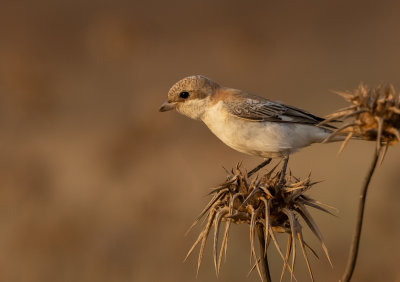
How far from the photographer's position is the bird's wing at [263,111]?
5.78 meters

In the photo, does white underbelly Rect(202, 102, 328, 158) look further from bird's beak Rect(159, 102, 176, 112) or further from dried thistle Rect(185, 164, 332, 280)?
dried thistle Rect(185, 164, 332, 280)

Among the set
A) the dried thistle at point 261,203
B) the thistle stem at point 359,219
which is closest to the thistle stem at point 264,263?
the dried thistle at point 261,203

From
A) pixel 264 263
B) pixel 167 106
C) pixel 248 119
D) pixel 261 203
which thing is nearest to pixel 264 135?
pixel 248 119

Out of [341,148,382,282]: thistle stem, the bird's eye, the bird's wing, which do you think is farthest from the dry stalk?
the bird's eye

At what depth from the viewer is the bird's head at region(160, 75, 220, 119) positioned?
18.9 feet

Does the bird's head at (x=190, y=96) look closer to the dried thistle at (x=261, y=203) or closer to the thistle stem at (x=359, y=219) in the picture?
the dried thistle at (x=261, y=203)

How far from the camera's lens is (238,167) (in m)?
4.29

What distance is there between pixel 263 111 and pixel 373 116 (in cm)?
253

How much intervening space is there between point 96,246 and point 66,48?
13.7 meters

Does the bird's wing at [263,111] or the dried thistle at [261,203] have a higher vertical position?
the bird's wing at [263,111]

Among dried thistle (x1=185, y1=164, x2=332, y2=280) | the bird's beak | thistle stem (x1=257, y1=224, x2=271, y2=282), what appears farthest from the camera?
the bird's beak

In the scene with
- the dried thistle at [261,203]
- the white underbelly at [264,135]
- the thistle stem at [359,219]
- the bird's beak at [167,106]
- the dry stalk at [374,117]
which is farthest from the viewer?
the bird's beak at [167,106]

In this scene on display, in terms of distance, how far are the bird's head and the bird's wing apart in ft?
0.68

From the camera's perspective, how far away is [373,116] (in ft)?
11.0
